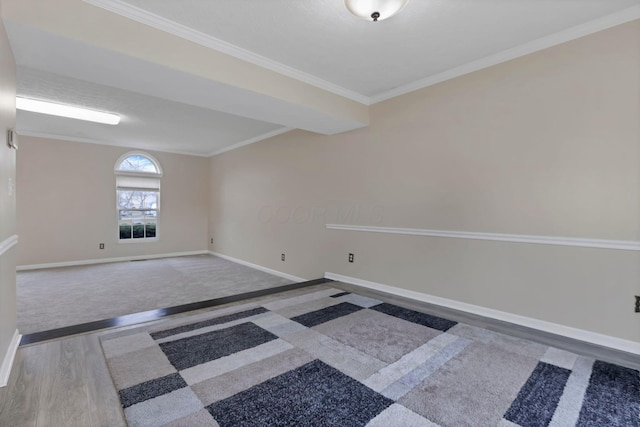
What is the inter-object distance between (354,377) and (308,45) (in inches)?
99.2

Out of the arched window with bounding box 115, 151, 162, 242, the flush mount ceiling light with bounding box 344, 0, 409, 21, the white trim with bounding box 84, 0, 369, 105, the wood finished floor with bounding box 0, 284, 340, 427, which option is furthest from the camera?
the arched window with bounding box 115, 151, 162, 242

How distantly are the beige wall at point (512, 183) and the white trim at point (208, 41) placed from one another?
92 centimetres

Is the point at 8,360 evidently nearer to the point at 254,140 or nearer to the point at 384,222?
the point at 384,222

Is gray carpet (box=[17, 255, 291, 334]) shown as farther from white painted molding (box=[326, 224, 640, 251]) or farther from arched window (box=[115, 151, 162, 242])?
white painted molding (box=[326, 224, 640, 251])

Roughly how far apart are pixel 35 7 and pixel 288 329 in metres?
2.68

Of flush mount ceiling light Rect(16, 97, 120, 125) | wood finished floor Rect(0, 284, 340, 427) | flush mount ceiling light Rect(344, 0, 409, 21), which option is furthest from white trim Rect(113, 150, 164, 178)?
flush mount ceiling light Rect(344, 0, 409, 21)

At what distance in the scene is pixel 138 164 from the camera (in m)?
6.61

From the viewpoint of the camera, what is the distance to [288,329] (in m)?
2.42

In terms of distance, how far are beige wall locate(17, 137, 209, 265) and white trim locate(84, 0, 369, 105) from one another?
17.0 feet

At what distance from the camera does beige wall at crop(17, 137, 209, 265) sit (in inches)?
213

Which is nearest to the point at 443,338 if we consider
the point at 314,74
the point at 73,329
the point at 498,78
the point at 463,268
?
the point at 463,268

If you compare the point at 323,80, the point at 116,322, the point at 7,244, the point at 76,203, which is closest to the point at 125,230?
the point at 76,203

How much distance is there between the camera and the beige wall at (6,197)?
5.38 feet

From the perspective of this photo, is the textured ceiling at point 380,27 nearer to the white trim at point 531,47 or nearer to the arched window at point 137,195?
the white trim at point 531,47
